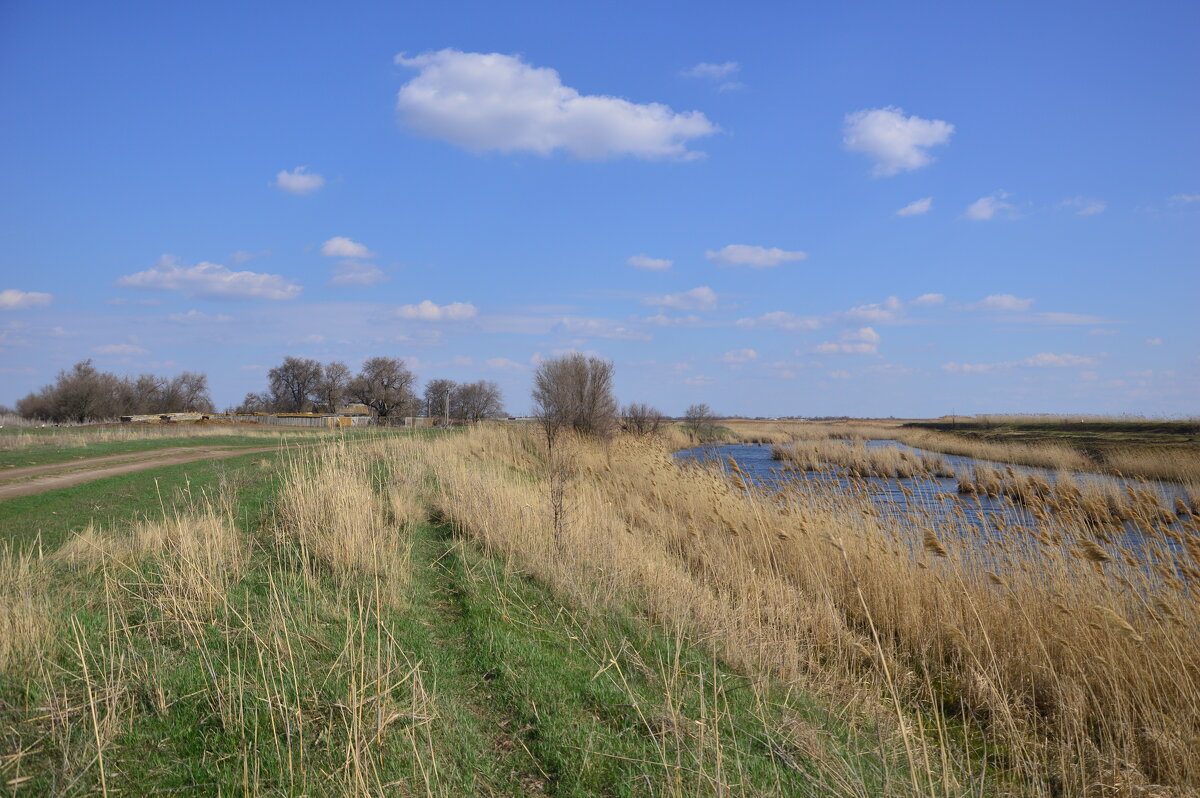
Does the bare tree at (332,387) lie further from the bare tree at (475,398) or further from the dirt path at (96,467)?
the dirt path at (96,467)

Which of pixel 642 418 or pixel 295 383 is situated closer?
pixel 642 418

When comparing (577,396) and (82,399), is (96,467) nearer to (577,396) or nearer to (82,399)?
(577,396)

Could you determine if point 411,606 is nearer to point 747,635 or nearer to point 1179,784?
point 747,635

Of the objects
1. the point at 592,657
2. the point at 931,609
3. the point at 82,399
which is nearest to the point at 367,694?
the point at 592,657

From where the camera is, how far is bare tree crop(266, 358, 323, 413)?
8131 cm

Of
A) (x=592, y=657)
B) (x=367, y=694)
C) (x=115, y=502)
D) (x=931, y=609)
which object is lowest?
(x=931, y=609)

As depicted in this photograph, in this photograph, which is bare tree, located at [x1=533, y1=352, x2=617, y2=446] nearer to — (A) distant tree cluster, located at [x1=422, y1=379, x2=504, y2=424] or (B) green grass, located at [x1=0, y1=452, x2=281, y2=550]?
(B) green grass, located at [x1=0, y1=452, x2=281, y2=550]

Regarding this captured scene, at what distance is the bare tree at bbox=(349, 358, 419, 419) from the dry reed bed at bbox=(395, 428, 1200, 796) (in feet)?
213

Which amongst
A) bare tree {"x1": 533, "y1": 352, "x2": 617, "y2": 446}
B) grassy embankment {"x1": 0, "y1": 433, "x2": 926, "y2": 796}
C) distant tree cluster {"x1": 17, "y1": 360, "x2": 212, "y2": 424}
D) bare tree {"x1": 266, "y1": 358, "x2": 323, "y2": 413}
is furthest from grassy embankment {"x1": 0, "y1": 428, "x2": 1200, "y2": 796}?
bare tree {"x1": 266, "y1": 358, "x2": 323, "y2": 413}

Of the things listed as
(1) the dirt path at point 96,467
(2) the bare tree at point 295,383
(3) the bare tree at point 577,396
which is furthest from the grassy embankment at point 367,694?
(2) the bare tree at point 295,383

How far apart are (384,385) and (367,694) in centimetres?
7240

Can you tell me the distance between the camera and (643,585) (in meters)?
7.30

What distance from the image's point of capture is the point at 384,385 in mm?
73250

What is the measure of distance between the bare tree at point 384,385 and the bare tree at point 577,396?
49805 millimetres
